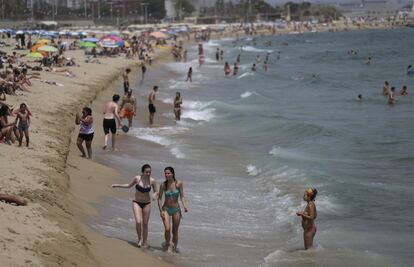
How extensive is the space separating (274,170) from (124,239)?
6.34 metres

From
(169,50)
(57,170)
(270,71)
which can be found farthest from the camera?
(169,50)

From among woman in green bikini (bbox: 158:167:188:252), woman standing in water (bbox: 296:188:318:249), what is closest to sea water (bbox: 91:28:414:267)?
woman standing in water (bbox: 296:188:318:249)

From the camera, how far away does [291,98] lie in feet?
106

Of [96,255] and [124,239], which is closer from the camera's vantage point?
[96,255]

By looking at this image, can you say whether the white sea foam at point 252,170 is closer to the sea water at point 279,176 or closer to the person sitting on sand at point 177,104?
the sea water at point 279,176

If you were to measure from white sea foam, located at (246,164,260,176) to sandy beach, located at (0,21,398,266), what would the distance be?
3.12 m

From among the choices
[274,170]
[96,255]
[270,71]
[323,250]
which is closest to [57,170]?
[96,255]

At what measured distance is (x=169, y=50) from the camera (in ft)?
224

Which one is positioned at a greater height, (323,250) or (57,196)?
(57,196)

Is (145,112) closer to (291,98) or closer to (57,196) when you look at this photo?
(291,98)

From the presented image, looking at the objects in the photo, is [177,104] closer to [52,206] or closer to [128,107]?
[128,107]

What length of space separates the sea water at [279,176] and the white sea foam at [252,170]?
23mm

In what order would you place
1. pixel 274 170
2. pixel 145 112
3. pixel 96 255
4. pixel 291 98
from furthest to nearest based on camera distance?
pixel 291 98, pixel 145 112, pixel 274 170, pixel 96 255

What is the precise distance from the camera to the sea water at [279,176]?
31.6 ft
